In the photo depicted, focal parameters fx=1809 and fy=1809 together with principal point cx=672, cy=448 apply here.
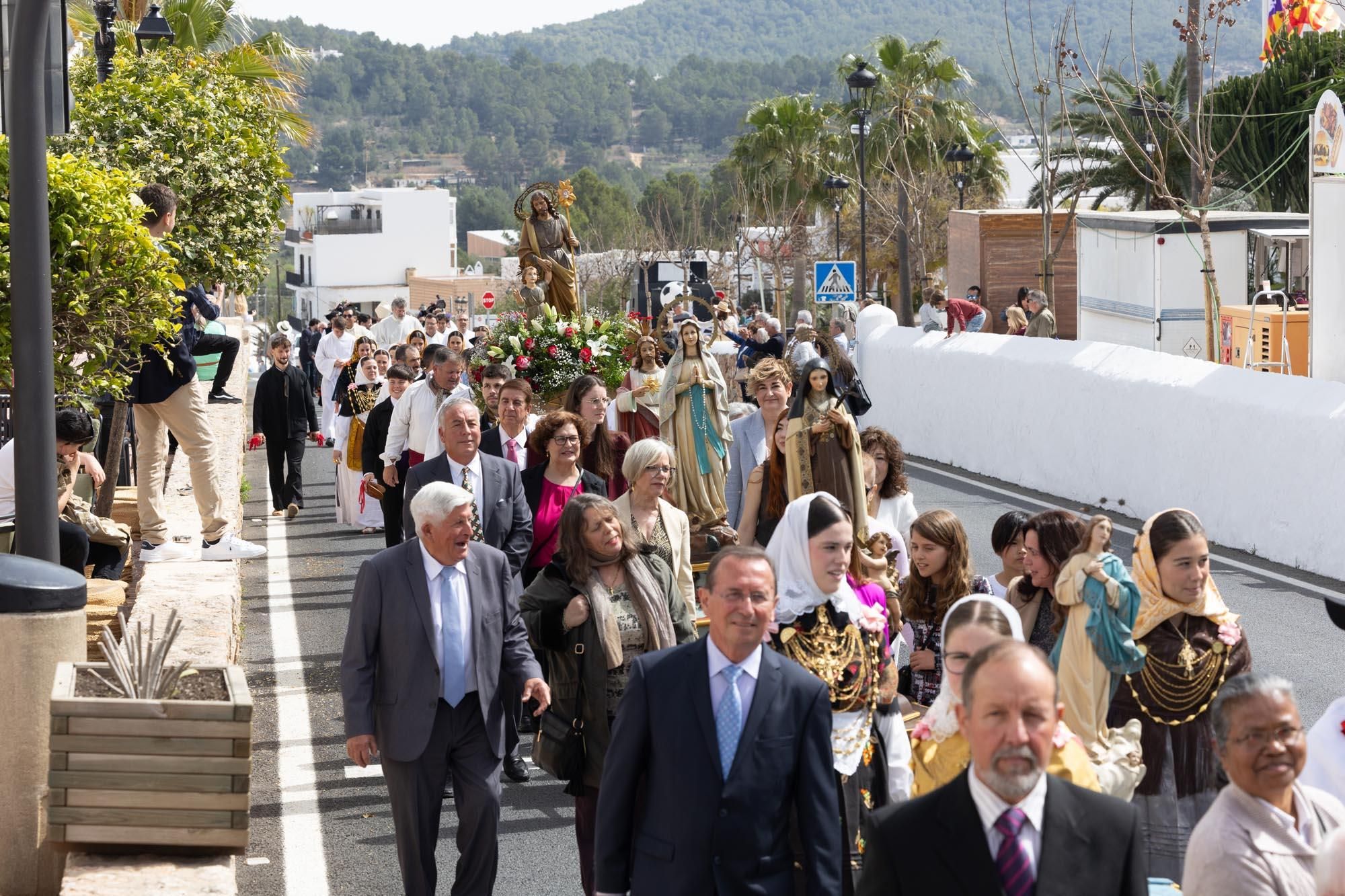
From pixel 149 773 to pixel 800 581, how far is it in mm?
2189

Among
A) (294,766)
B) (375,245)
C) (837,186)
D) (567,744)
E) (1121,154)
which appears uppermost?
(375,245)

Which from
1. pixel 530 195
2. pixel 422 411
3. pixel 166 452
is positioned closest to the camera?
pixel 166 452

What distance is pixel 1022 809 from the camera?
12.4 feet

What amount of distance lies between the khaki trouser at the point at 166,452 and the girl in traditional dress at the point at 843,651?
5.32 metres

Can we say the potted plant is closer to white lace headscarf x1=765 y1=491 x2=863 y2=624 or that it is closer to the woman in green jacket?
the woman in green jacket

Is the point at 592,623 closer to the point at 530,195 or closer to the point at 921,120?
the point at 530,195

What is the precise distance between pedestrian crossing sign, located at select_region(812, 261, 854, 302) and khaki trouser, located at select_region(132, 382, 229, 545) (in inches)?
809

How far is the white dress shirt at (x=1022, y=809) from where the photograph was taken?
3736mm

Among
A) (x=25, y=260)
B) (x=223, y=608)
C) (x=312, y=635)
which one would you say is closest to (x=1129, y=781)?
(x=25, y=260)

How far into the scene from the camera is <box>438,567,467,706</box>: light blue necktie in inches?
264

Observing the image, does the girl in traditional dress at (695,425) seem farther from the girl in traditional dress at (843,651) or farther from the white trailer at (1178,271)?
the white trailer at (1178,271)

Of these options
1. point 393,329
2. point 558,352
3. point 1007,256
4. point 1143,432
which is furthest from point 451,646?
point 1007,256

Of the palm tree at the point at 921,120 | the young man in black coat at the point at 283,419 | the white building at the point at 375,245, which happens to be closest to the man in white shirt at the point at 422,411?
the young man in black coat at the point at 283,419

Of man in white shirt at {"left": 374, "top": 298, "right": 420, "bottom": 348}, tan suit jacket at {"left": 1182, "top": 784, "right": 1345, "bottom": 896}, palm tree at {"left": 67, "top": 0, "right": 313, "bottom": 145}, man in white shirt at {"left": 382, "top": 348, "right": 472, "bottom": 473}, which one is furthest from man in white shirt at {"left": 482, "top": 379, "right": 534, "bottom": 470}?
man in white shirt at {"left": 374, "top": 298, "right": 420, "bottom": 348}
